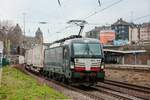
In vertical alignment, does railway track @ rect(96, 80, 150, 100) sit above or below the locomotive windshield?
below

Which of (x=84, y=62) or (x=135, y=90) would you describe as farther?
(x=84, y=62)

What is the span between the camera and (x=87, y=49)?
2691 centimetres

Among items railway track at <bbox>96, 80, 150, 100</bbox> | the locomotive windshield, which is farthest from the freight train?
railway track at <bbox>96, 80, 150, 100</bbox>

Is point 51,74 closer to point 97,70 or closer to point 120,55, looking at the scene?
point 97,70

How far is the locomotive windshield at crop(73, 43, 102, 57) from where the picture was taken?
26.6 m

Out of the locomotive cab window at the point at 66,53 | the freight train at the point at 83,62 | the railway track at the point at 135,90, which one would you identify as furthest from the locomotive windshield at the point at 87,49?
the railway track at the point at 135,90

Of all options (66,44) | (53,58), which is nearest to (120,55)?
(53,58)

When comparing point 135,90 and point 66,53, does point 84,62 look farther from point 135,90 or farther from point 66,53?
point 135,90

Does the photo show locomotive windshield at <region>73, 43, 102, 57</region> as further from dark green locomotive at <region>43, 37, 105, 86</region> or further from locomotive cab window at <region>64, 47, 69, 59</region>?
locomotive cab window at <region>64, 47, 69, 59</region>

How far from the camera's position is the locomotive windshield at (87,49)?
26.6 metres

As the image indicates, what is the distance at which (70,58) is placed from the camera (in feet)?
86.5

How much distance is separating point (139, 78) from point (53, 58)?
8521 millimetres

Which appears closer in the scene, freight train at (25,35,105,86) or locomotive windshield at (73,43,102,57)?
freight train at (25,35,105,86)

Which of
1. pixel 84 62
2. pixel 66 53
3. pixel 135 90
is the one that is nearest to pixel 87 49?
pixel 84 62
